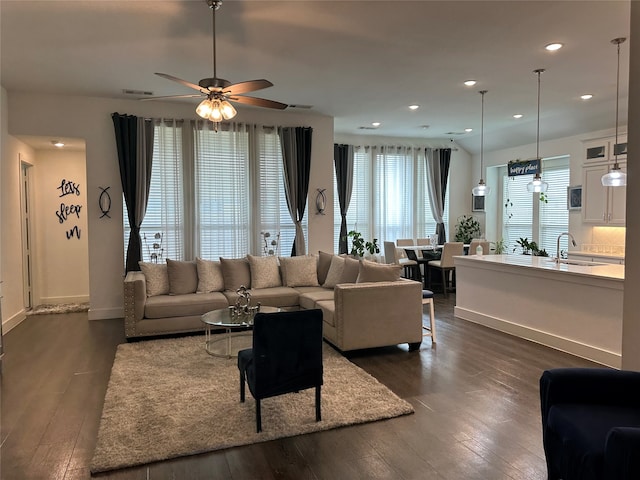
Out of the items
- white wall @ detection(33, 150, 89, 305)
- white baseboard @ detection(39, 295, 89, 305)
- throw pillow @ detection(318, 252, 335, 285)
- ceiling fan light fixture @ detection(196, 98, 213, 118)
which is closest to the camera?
ceiling fan light fixture @ detection(196, 98, 213, 118)

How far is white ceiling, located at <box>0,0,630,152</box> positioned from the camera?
12.0ft

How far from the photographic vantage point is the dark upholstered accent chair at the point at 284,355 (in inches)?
115

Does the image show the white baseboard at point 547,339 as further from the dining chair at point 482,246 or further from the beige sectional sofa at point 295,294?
the dining chair at point 482,246

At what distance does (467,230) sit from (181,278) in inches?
264

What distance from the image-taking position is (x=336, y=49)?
178 inches

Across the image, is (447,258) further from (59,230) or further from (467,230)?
(59,230)

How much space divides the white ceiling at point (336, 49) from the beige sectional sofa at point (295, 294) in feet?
7.64

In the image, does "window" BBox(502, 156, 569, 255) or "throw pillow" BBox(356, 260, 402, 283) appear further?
"window" BBox(502, 156, 569, 255)

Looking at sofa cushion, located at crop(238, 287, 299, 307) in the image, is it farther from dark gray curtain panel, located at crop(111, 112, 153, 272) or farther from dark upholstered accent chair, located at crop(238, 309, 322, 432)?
dark upholstered accent chair, located at crop(238, 309, 322, 432)

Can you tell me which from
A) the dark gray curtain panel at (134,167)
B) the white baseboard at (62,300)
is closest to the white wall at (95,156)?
the dark gray curtain panel at (134,167)

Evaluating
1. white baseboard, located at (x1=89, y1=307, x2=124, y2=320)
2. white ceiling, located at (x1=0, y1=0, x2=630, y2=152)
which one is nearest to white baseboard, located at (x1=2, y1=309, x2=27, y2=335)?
white baseboard, located at (x1=89, y1=307, x2=124, y2=320)

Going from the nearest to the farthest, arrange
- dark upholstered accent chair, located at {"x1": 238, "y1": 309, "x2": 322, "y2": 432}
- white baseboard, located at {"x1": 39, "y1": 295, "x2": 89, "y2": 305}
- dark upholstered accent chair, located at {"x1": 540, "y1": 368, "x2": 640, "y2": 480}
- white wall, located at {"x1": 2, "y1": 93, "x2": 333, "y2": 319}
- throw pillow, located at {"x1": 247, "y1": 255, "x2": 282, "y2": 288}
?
1. dark upholstered accent chair, located at {"x1": 540, "y1": 368, "x2": 640, "y2": 480}
2. dark upholstered accent chair, located at {"x1": 238, "y1": 309, "x2": 322, "y2": 432}
3. white wall, located at {"x1": 2, "y1": 93, "x2": 333, "y2": 319}
4. throw pillow, located at {"x1": 247, "y1": 255, "x2": 282, "y2": 288}
5. white baseboard, located at {"x1": 39, "y1": 295, "x2": 89, "y2": 305}

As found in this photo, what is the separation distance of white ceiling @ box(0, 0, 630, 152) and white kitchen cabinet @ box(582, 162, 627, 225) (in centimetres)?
82

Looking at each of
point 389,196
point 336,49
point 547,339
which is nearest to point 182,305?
point 336,49
